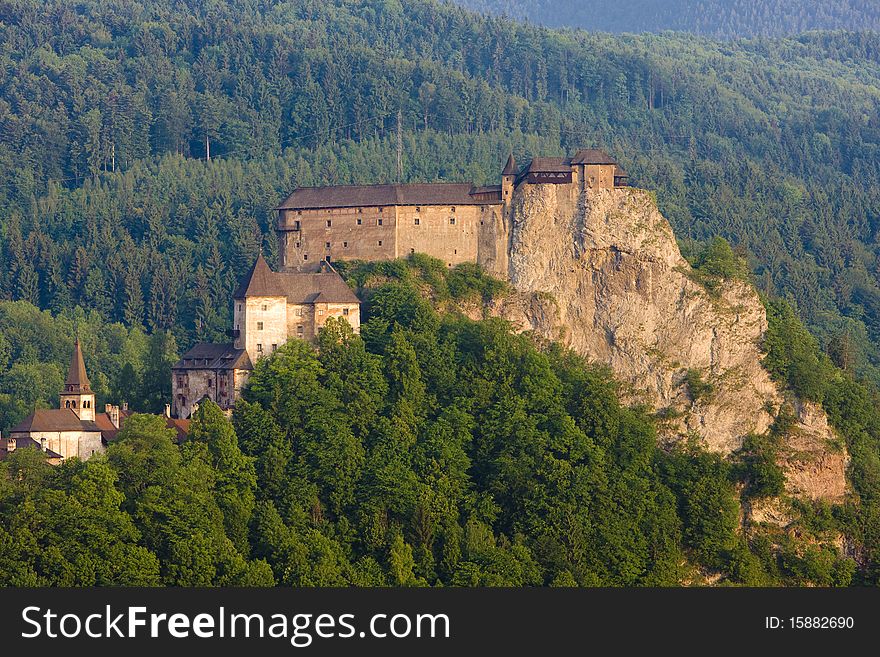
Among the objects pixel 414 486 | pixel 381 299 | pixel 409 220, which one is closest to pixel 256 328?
pixel 381 299

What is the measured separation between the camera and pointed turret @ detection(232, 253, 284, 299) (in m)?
85.8

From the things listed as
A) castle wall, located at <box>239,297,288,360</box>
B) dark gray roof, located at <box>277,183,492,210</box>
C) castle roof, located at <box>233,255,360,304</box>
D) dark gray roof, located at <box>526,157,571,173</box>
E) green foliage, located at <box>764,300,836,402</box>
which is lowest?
green foliage, located at <box>764,300,836,402</box>

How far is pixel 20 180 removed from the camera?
457ft

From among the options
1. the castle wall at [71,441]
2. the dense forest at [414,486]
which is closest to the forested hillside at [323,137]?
the dense forest at [414,486]

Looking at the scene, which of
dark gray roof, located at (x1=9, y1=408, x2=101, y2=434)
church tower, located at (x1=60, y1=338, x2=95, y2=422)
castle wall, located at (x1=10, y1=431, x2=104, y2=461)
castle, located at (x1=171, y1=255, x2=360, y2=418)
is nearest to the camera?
castle wall, located at (x1=10, y1=431, x2=104, y2=461)

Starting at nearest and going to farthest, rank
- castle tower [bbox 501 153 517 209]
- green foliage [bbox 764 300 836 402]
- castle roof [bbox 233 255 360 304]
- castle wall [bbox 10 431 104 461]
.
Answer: castle wall [bbox 10 431 104 461], castle roof [bbox 233 255 360 304], castle tower [bbox 501 153 517 209], green foliage [bbox 764 300 836 402]

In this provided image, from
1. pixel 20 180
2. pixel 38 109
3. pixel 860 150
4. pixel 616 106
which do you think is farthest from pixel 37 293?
pixel 860 150

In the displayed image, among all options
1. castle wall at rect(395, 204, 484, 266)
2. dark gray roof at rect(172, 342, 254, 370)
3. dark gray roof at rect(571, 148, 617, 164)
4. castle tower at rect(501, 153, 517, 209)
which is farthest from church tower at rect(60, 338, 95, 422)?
dark gray roof at rect(571, 148, 617, 164)

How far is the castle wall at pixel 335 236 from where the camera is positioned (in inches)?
3625

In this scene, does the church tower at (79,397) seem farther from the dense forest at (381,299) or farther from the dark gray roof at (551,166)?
the dark gray roof at (551,166)

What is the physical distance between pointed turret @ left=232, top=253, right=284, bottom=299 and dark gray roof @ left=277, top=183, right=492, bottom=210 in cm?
726

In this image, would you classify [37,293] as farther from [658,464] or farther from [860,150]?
[860,150]

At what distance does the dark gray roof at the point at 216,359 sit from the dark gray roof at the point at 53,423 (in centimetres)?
581

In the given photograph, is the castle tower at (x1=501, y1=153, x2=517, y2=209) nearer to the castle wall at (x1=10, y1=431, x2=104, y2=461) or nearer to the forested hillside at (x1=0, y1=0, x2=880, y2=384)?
the castle wall at (x1=10, y1=431, x2=104, y2=461)
